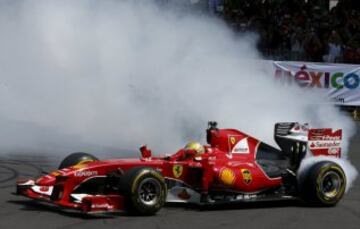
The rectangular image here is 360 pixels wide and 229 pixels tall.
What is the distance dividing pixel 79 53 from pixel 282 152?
5945 millimetres

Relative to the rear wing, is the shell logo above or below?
below

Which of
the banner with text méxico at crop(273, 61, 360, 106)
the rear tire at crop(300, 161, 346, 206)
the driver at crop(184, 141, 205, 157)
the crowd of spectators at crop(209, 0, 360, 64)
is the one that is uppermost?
the crowd of spectators at crop(209, 0, 360, 64)

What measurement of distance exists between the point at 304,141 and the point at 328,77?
9698mm

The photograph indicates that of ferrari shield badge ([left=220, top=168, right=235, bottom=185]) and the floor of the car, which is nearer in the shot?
ferrari shield badge ([left=220, top=168, right=235, bottom=185])

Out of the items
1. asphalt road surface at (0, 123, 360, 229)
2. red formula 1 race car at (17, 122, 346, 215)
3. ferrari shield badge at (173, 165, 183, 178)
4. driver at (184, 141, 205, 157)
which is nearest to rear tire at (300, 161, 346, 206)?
red formula 1 race car at (17, 122, 346, 215)

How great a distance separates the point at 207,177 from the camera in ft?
29.6

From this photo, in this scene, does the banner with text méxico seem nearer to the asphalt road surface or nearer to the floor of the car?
the asphalt road surface

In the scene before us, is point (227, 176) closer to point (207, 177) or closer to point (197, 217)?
point (207, 177)

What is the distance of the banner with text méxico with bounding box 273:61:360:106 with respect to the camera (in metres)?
19.1

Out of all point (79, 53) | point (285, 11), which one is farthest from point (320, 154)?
point (285, 11)

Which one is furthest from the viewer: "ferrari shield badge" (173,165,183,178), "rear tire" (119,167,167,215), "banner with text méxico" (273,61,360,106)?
"banner with text méxico" (273,61,360,106)

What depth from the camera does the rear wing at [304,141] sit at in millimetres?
9953

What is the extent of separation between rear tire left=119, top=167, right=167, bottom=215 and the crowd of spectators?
11.5 metres

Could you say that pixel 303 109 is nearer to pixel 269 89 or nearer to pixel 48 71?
pixel 269 89
